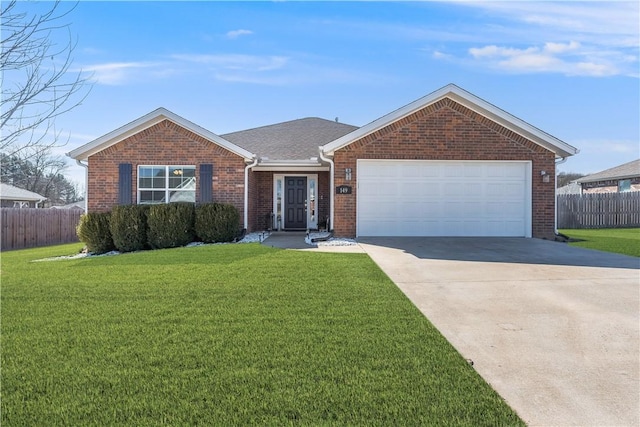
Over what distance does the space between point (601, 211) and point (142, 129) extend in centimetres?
2222

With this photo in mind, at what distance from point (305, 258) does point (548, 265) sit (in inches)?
192

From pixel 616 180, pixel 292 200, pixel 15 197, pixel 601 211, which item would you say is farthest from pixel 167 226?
pixel 616 180

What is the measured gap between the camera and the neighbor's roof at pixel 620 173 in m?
26.9

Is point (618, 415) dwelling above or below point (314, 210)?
below

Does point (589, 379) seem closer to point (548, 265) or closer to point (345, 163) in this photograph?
point (548, 265)

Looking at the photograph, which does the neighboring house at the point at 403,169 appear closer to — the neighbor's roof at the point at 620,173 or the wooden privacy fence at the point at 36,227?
the wooden privacy fence at the point at 36,227

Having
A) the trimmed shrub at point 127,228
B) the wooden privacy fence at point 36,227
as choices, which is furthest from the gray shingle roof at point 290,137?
the wooden privacy fence at point 36,227

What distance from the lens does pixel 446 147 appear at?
12602 mm

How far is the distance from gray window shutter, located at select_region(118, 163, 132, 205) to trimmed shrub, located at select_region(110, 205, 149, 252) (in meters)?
1.15

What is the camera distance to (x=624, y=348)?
13.0 ft

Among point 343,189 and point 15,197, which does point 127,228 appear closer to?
point 343,189

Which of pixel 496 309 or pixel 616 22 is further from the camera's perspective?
pixel 616 22

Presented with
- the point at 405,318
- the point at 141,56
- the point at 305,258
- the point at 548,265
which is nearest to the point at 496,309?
the point at 405,318

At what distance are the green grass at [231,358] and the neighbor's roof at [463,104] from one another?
675 cm
